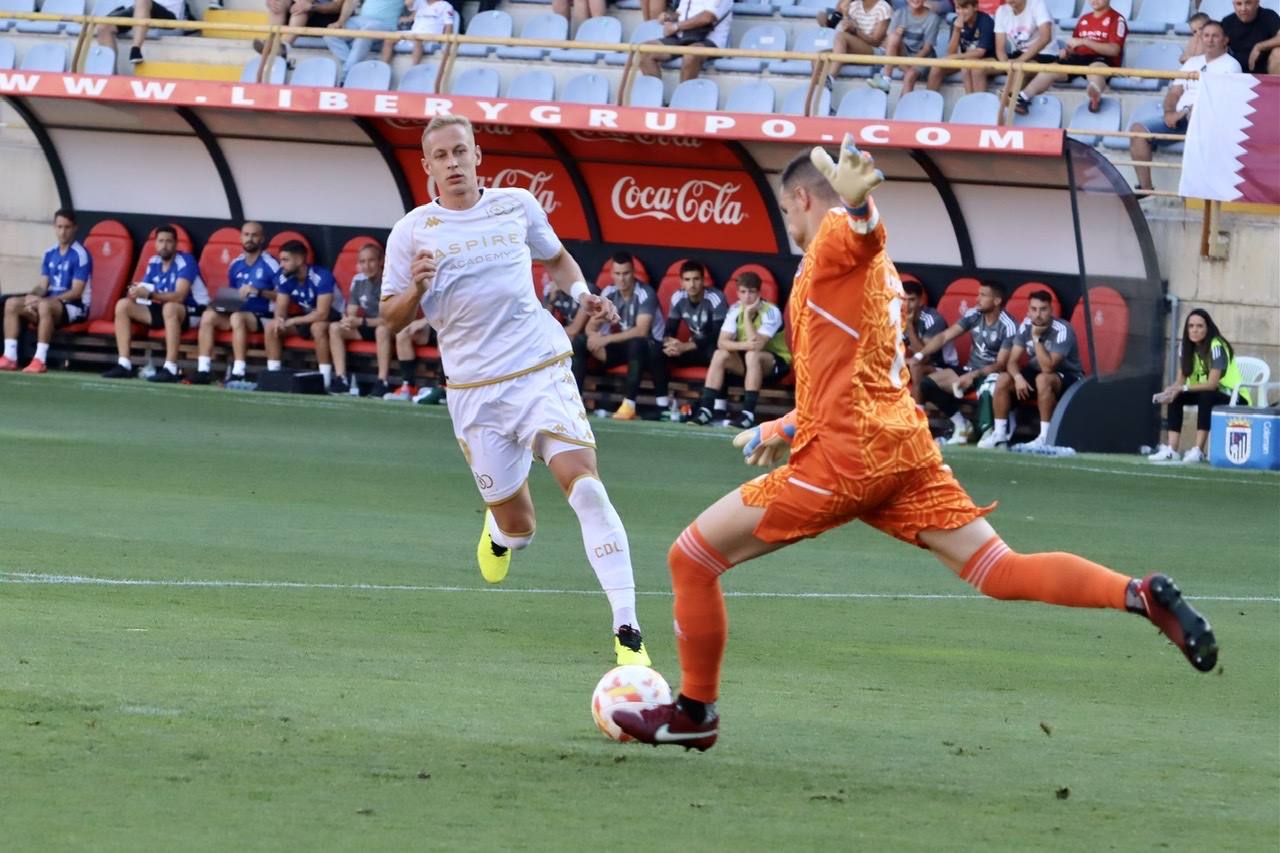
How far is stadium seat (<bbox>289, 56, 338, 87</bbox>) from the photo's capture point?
22.5 metres

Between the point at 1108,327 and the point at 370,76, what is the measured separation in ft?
29.4

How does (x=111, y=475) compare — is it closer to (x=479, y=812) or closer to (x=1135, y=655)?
(x=1135, y=655)

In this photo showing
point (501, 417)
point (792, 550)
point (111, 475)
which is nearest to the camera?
point (501, 417)

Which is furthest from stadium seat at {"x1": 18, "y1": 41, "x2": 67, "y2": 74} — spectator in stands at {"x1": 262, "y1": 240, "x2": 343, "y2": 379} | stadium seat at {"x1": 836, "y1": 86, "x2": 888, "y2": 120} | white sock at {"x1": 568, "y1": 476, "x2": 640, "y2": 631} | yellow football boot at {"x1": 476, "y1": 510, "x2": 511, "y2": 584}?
white sock at {"x1": 568, "y1": 476, "x2": 640, "y2": 631}

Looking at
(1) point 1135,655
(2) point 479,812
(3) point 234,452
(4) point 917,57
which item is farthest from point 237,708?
(4) point 917,57

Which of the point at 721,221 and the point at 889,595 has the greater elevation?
the point at 721,221

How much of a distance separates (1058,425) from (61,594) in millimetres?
11883

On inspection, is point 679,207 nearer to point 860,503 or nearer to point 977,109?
point 977,109

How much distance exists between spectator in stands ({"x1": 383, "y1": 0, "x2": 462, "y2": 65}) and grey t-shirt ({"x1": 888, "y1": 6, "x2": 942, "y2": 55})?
5316 millimetres

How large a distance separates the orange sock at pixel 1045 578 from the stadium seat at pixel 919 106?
14.5 metres

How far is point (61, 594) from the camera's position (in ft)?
27.9

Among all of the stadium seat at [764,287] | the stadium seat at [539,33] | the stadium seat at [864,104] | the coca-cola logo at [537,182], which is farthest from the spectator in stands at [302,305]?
the stadium seat at [864,104]

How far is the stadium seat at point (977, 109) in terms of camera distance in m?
19.2

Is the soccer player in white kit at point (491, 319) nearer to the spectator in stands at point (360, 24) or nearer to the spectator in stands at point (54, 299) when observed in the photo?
the spectator in stands at point (360, 24)
